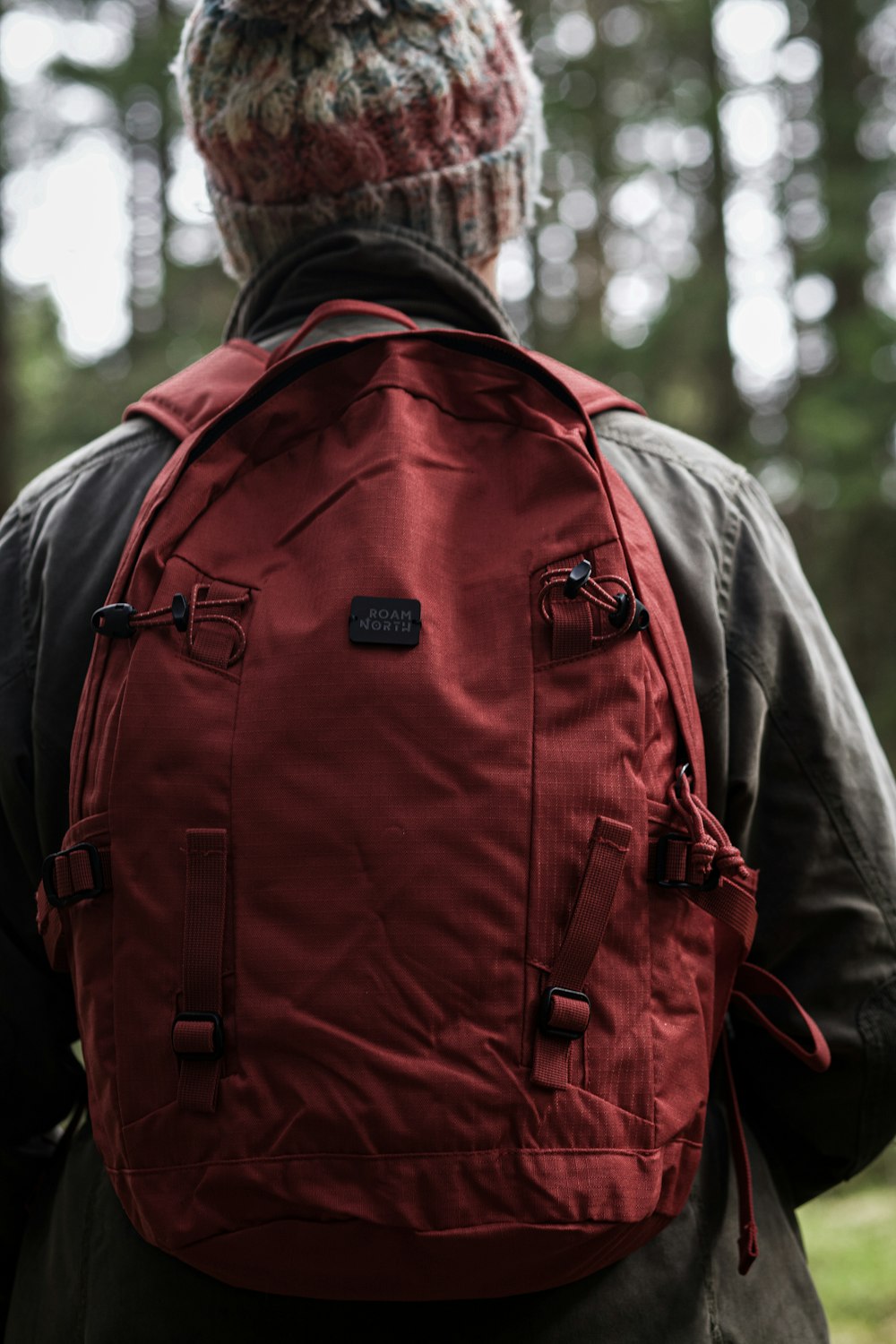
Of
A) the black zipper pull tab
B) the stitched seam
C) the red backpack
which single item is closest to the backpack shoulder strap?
the red backpack

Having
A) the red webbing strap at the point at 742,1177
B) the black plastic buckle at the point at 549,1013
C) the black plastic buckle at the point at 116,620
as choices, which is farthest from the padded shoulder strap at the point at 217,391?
the red webbing strap at the point at 742,1177

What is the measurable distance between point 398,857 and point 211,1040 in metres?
0.29

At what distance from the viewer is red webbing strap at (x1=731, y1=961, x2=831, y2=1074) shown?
166cm

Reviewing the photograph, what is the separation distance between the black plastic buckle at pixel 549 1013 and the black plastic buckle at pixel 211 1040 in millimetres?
350

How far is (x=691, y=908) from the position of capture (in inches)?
59.4

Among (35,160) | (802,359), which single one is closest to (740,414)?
(802,359)

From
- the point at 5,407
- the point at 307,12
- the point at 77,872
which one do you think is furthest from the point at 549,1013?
the point at 5,407

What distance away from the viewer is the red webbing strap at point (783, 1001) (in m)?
1.66

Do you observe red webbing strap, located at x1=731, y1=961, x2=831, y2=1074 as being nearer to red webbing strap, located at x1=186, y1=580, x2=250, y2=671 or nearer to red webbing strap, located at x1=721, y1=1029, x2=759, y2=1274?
red webbing strap, located at x1=721, y1=1029, x2=759, y2=1274

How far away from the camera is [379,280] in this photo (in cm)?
188

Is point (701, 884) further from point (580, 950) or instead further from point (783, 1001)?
point (783, 1001)

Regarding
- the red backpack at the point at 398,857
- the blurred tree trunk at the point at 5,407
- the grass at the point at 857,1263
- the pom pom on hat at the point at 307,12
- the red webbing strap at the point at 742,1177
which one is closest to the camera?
the red backpack at the point at 398,857

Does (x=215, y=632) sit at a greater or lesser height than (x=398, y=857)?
greater

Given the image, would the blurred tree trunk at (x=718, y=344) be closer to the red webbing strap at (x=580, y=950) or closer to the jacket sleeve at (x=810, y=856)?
the jacket sleeve at (x=810, y=856)
